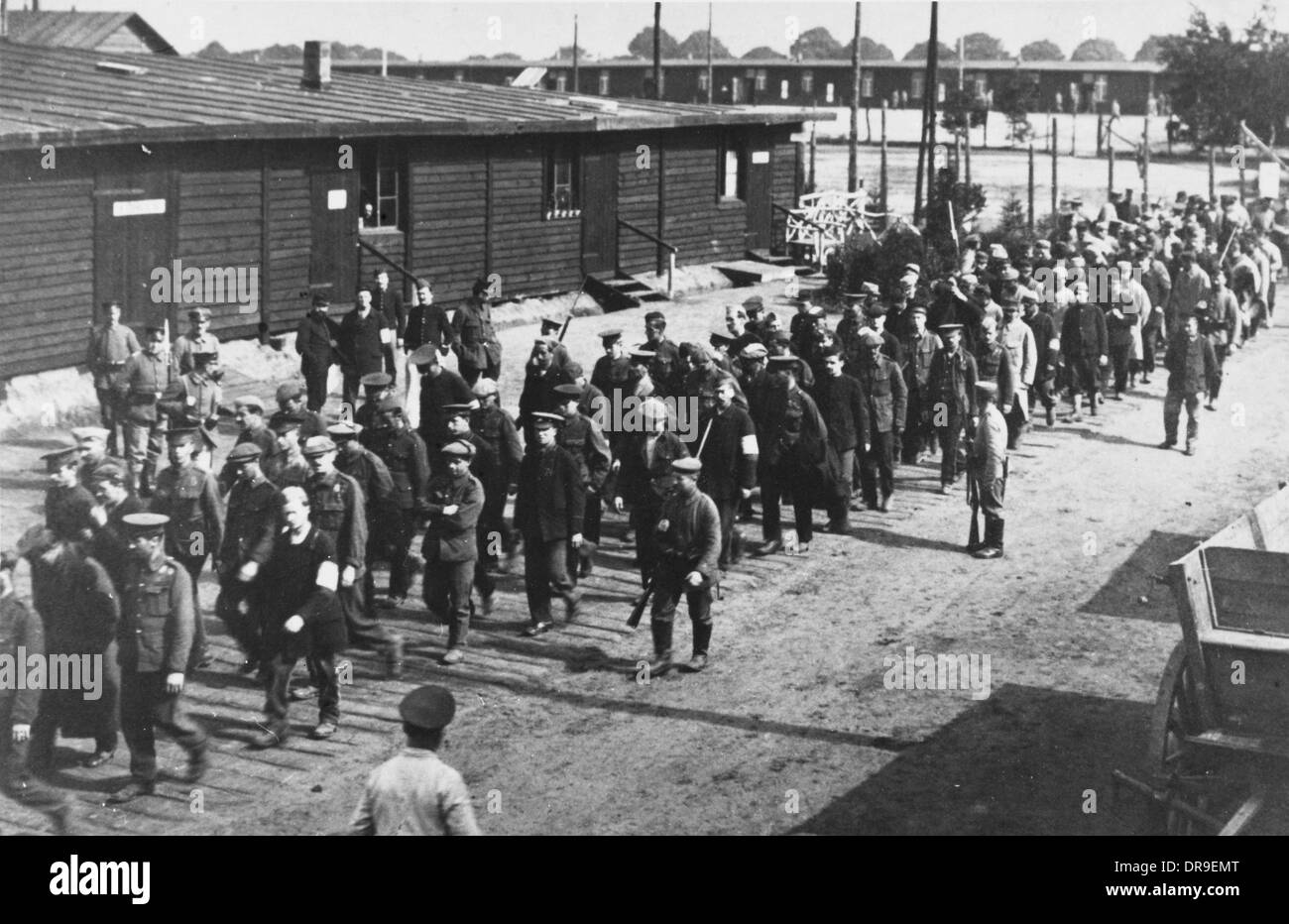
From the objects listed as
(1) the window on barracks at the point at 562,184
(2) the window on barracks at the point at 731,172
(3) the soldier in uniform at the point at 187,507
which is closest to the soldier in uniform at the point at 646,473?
(3) the soldier in uniform at the point at 187,507

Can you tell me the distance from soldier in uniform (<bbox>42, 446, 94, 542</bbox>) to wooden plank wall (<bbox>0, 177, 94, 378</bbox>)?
8.95 metres

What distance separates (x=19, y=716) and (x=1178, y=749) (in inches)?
259

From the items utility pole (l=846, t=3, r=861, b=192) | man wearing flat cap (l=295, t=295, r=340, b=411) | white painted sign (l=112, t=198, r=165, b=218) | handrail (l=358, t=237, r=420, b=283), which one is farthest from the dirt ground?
utility pole (l=846, t=3, r=861, b=192)

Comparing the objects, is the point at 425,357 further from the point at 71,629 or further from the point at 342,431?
the point at 71,629

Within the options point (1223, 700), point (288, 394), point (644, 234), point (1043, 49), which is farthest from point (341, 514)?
point (1043, 49)

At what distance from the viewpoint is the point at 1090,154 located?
6316cm

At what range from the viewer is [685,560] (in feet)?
40.3

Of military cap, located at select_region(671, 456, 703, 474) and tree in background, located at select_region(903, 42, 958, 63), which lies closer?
military cap, located at select_region(671, 456, 703, 474)

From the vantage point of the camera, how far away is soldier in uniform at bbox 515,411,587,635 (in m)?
13.1

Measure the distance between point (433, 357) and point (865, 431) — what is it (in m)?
4.12

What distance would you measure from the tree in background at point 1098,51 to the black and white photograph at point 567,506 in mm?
89166

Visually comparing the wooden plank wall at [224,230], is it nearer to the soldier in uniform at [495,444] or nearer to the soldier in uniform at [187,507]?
the soldier in uniform at [495,444]

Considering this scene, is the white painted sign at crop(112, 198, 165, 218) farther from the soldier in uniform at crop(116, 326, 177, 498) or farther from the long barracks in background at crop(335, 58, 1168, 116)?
the long barracks in background at crop(335, 58, 1168, 116)
